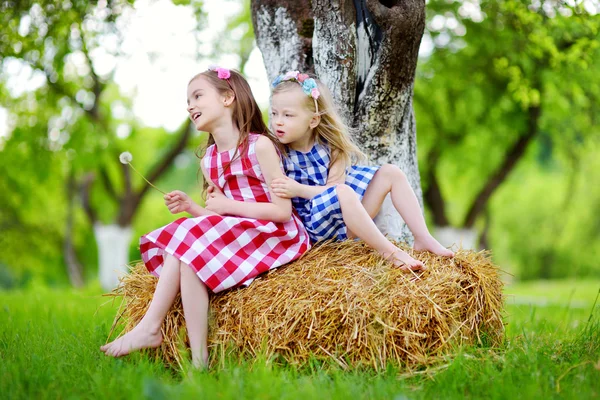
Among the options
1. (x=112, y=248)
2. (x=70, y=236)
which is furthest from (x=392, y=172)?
(x=70, y=236)

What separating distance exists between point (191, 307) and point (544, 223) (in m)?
24.0

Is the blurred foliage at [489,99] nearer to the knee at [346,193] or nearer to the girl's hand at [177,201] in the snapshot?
the knee at [346,193]

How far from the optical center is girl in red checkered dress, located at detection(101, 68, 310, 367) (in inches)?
113

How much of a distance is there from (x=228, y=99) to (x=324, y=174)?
72 centimetres

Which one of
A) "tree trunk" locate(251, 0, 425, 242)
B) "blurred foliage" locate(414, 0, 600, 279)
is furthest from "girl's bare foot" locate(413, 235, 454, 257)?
"blurred foliage" locate(414, 0, 600, 279)

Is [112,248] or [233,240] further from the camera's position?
[112,248]

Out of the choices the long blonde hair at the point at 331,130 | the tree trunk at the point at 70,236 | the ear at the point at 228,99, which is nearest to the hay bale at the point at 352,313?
the long blonde hair at the point at 331,130

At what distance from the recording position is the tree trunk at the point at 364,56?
143 inches

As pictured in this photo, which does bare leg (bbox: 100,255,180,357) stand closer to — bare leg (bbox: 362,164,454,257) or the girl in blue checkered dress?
the girl in blue checkered dress

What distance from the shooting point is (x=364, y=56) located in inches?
150

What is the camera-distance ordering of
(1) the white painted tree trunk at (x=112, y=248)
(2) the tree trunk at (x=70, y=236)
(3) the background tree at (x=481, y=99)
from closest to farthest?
(3) the background tree at (x=481, y=99)
(1) the white painted tree trunk at (x=112, y=248)
(2) the tree trunk at (x=70, y=236)

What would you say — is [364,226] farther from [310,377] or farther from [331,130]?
[310,377]

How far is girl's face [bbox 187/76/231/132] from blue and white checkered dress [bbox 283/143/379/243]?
0.48 metres

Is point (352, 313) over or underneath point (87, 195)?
underneath
